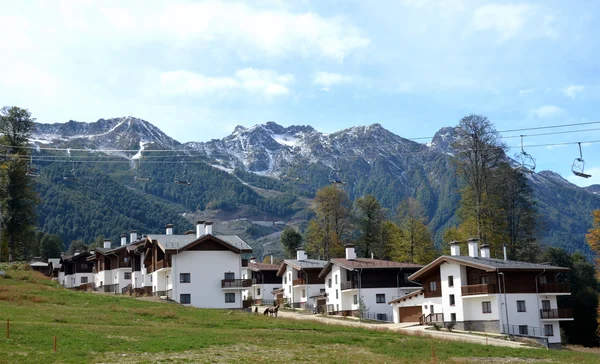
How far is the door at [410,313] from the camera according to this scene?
6427 cm

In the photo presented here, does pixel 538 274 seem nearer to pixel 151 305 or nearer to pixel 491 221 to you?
pixel 491 221

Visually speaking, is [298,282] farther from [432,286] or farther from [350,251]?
[432,286]

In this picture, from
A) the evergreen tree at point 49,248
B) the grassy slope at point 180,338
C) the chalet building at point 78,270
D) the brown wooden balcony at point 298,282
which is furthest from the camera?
the evergreen tree at point 49,248

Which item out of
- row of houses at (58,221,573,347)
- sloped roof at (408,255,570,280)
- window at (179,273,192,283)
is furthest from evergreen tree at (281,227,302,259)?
sloped roof at (408,255,570,280)

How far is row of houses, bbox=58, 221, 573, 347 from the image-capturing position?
5669cm

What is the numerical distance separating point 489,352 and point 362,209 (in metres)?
53.2

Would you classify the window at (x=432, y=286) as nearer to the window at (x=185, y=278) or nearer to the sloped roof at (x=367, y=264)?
the sloped roof at (x=367, y=264)

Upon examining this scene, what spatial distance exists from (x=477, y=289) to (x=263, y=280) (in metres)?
45.5

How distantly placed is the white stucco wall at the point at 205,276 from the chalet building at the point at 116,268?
1709cm

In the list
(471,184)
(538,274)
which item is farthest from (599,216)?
(471,184)

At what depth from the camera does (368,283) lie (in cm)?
6994

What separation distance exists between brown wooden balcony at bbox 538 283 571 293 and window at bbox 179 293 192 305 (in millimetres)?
31733

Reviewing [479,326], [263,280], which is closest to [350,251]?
[479,326]

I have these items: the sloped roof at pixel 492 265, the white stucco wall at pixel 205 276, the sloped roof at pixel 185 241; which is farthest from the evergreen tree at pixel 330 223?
the sloped roof at pixel 492 265
